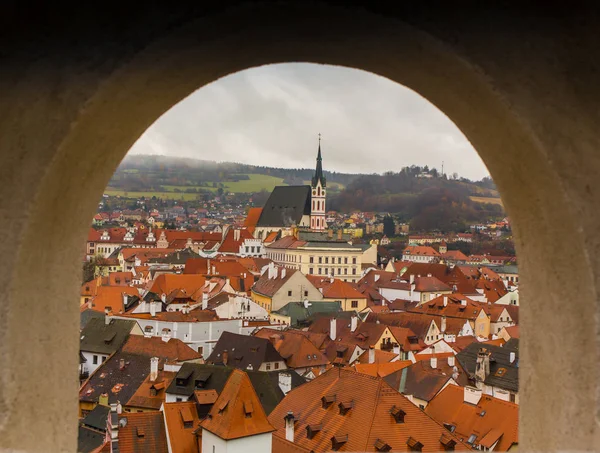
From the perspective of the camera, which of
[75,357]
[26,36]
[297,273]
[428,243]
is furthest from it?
[428,243]

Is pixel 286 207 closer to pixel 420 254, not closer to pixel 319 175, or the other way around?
pixel 319 175

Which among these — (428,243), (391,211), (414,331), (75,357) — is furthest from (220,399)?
(391,211)

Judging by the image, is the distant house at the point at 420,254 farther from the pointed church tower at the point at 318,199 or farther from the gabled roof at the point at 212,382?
the gabled roof at the point at 212,382

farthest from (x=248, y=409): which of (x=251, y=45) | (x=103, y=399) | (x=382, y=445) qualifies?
(x=251, y=45)

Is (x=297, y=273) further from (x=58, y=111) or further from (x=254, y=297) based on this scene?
(x=58, y=111)

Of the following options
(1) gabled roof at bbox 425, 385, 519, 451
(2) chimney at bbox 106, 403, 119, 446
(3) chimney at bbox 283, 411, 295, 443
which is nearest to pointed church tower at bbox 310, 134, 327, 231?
(1) gabled roof at bbox 425, 385, 519, 451
